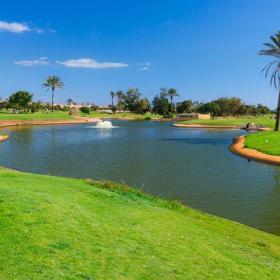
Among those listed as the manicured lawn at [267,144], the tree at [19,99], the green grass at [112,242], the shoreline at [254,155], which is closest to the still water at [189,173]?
the shoreline at [254,155]

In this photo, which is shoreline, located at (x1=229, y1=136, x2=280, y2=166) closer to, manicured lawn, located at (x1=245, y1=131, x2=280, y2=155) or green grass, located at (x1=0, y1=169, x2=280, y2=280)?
manicured lawn, located at (x1=245, y1=131, x2=280, y2=155)

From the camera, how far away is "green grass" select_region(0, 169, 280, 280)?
9328mm

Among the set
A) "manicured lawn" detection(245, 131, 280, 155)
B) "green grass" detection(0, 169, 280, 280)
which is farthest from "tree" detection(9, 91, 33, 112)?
Result: "green grass" detection(0, 169, 280, 280)

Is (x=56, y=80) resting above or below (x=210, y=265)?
above

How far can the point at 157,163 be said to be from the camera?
41.8 m

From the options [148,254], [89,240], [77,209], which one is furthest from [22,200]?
[148,254]

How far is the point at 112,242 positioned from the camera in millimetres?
11219

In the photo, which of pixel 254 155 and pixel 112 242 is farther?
pixel 254 155

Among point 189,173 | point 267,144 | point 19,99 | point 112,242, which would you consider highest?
point 19,99

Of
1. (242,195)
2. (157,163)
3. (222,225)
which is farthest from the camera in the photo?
(157,163)

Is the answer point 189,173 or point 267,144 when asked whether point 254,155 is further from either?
point 189,173

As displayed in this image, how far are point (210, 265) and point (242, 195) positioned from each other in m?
16.7

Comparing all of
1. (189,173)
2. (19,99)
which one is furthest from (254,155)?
(19,99)

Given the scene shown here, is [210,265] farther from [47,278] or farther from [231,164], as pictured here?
[231,164]
